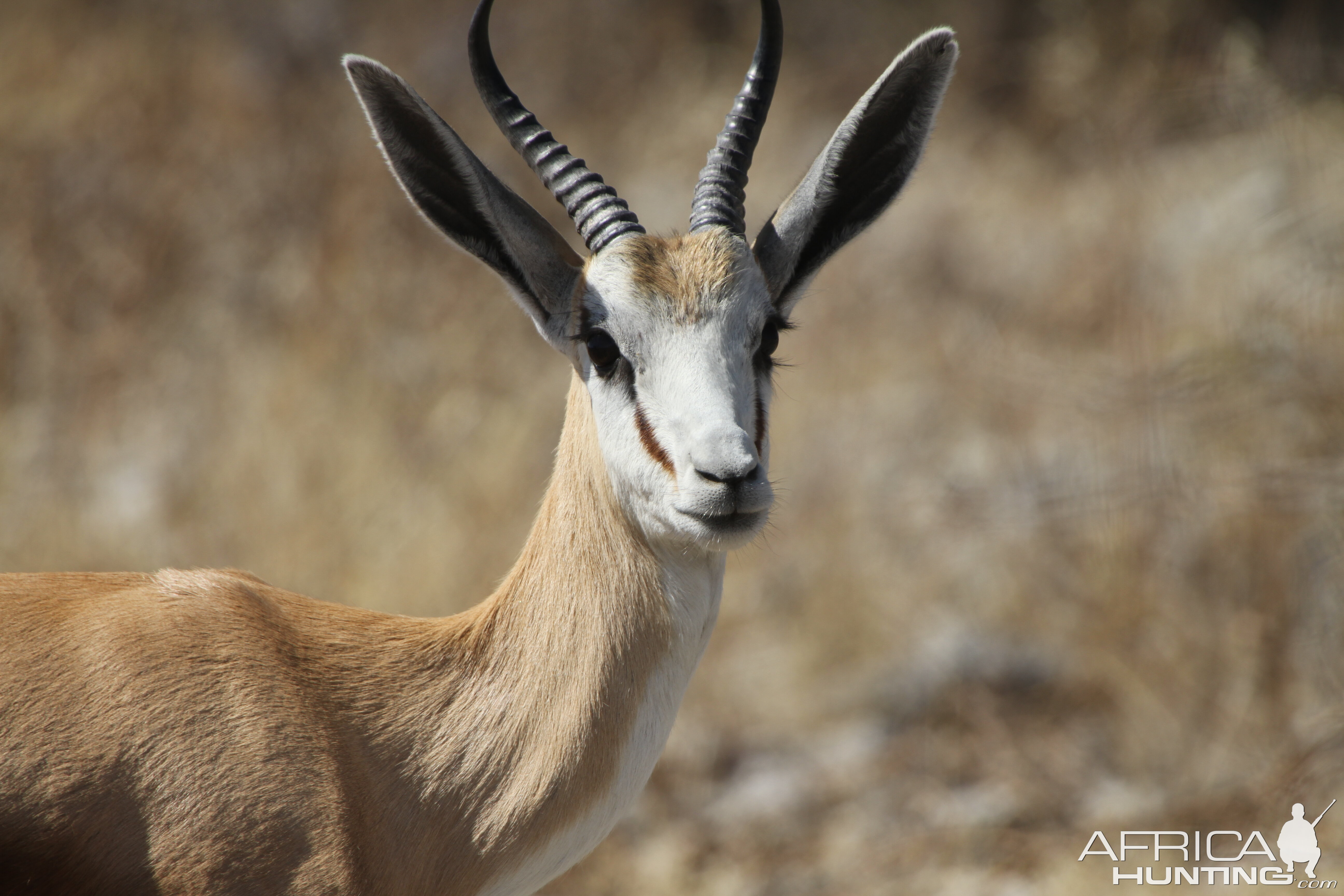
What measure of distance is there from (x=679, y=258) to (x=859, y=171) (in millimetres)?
875

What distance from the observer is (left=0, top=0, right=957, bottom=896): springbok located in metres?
2.79

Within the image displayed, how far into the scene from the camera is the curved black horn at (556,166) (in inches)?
135

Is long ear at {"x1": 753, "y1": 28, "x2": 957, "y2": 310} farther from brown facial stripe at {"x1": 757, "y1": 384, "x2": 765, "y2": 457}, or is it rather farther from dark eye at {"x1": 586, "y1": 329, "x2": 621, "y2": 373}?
dark eye at {"x1": 586, "y1": 329, "x2": 621, "y2": 373}

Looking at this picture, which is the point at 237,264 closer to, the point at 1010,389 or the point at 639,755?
the point at 1010,389

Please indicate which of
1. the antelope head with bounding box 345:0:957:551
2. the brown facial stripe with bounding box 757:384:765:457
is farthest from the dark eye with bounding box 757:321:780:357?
the brown facial stripe with bounding box 757:384:765:457

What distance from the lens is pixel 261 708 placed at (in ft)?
9.66

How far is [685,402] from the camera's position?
9.77 feet

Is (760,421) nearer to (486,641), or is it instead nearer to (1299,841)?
(486,641)

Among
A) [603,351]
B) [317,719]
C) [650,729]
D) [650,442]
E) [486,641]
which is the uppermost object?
[603,351]

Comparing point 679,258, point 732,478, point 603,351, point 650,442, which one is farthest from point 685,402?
point 679,258

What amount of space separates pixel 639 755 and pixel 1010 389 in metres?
6.84

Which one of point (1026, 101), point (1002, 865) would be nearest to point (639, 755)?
point (1002, 865)

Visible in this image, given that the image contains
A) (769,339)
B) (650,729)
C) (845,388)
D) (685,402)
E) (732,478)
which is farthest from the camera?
(845,388)

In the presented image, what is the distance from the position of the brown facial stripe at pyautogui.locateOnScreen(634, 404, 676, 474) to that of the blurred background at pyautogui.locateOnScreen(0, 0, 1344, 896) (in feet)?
13.2
